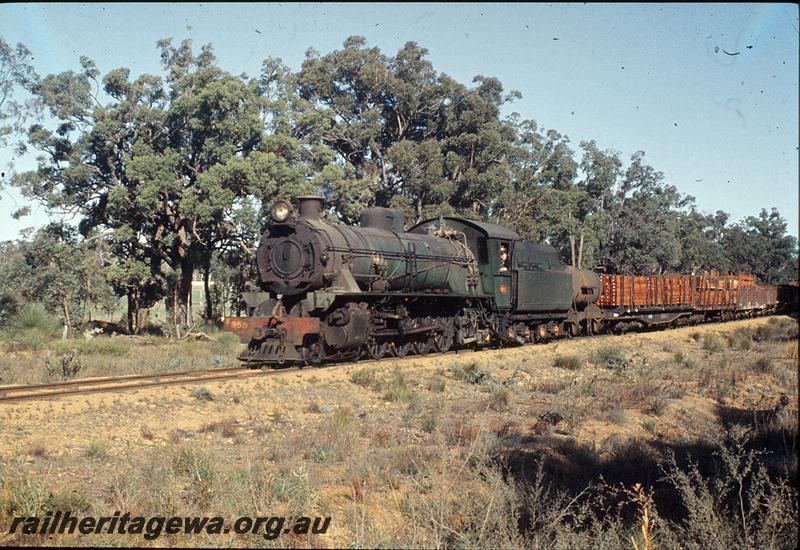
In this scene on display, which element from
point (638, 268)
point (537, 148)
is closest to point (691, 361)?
point (537, 148)

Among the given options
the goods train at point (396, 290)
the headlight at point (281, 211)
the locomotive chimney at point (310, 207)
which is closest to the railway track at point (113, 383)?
the goods train at point (396, 290)

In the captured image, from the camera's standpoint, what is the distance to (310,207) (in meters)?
17.2

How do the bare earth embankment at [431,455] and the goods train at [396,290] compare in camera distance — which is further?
the goods train at [396,290]

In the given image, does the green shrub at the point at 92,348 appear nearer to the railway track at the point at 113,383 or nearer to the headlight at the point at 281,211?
the railway track at the point at 113,383

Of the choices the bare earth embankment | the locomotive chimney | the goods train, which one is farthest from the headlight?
the bare earth embankment

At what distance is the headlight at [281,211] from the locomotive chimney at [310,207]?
586 millimetres

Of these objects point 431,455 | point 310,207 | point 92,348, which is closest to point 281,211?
point 310,207

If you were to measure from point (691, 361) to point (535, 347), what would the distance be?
5.18m

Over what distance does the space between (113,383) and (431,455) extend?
838 cm

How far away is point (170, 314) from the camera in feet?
109

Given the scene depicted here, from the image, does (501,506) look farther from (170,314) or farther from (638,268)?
(638,268)

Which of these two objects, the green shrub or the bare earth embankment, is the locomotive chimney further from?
the green shrub

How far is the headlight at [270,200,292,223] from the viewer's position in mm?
16578

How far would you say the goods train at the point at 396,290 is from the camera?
15.9 m
